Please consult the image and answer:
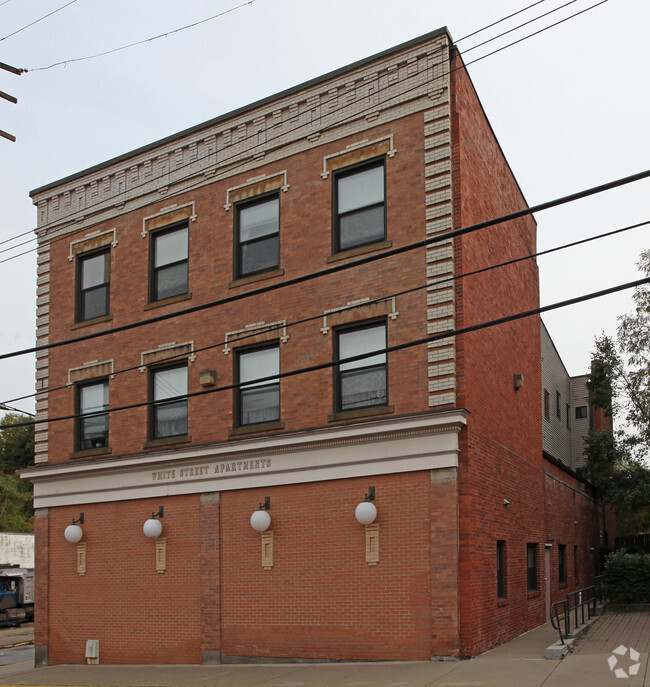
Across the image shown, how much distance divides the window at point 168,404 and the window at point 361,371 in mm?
4492

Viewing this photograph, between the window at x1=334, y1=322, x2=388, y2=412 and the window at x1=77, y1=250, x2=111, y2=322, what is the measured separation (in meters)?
7.57

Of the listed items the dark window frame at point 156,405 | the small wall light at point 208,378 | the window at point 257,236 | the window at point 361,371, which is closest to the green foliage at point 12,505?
the dark window frame at point 156,405

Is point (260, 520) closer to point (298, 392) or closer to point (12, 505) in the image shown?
point (298, 392)

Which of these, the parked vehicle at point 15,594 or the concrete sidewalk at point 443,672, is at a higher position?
the concrete sidewalk at point 443,672

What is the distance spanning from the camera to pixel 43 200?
24.0 m

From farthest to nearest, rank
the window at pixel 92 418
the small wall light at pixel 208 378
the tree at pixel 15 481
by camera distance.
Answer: the tree at pixel 15 481
the window at pixel 92 418
the small wall light at pixel 208 378

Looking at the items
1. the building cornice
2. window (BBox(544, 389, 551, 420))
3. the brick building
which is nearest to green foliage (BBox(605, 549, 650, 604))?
the brick building

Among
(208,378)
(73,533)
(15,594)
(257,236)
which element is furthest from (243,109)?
(15,594)

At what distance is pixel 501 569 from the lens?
18.3 meters

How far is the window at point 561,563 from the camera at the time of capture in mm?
25462

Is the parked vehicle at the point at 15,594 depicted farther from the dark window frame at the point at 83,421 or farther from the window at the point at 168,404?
the window at the point at 168,404

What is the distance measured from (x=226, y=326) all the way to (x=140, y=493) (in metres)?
4.60

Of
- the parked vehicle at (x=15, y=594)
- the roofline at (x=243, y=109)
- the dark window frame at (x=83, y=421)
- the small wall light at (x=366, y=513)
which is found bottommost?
the parked vehicle at (x=15, y=594)

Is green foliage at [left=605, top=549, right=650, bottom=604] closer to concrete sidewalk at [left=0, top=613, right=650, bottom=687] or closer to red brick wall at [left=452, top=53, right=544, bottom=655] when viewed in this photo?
red brick wall at [left=452, top=53, right=544, bottom=655]
